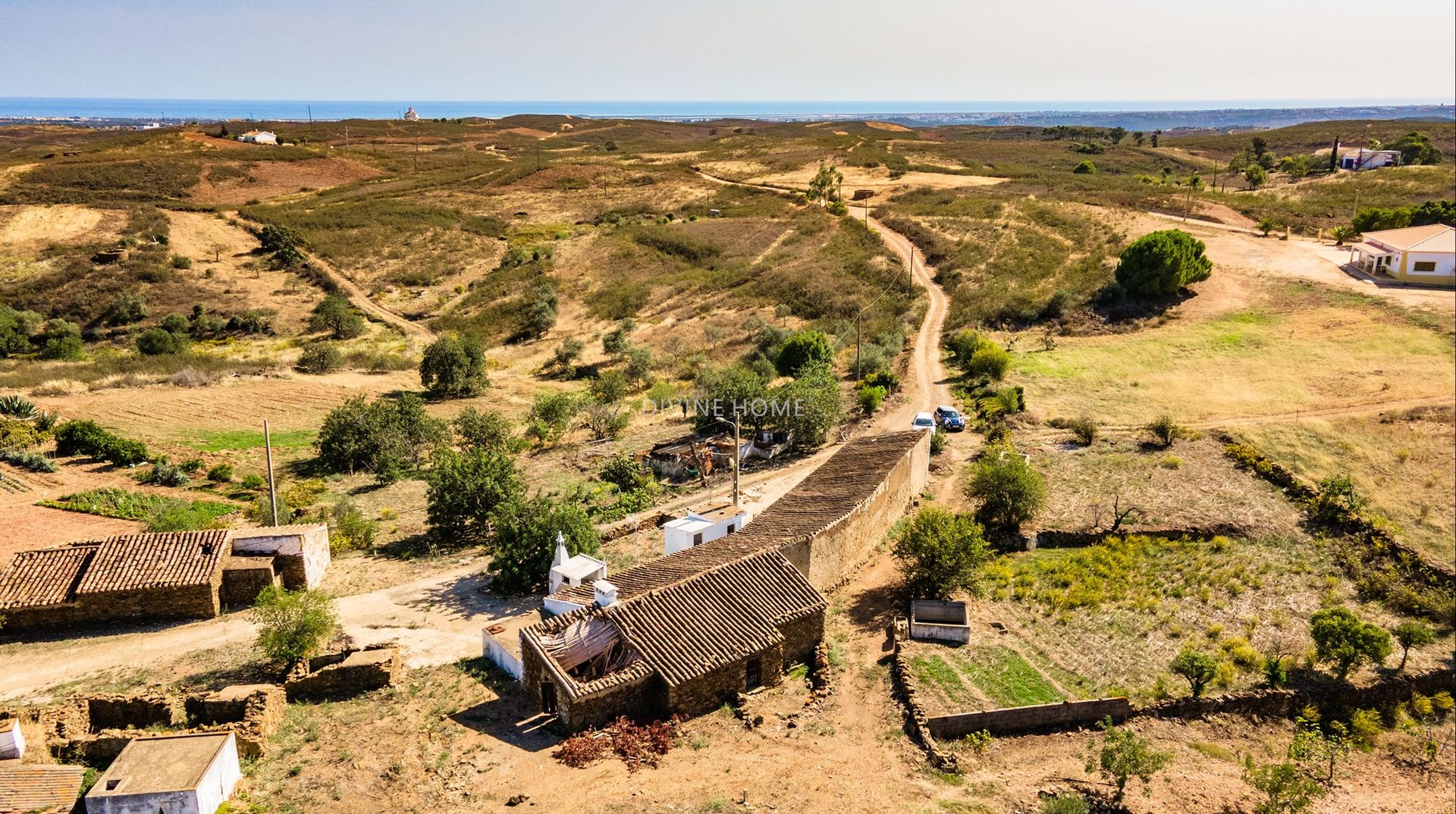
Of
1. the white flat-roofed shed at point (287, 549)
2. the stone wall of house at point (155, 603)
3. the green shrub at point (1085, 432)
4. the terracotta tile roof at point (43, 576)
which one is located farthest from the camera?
the green shrub at point (1085, 432)

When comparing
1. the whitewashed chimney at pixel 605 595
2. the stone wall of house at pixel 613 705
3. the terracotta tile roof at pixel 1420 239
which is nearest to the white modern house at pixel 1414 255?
the terracotta tile roof at pixel 1420 239

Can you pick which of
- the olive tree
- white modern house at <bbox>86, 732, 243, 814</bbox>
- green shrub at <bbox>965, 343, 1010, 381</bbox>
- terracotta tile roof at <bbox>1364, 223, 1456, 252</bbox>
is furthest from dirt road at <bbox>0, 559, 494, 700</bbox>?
green shrub at <bbox>965, 343, 1010, 381</bbox>

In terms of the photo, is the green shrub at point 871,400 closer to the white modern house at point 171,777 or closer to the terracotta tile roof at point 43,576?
the terracotta tile roof at point 43,576

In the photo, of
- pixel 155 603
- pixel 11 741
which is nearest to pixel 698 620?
pixel 11 741

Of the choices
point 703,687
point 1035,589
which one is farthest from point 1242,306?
point 703,687

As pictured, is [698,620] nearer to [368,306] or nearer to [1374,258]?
[1374,258]

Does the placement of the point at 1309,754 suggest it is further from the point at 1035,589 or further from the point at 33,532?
the point at 33,532
